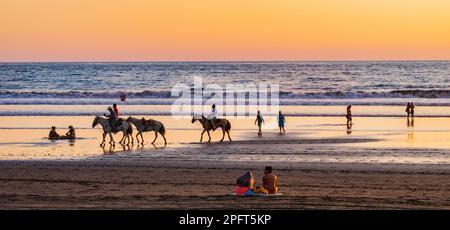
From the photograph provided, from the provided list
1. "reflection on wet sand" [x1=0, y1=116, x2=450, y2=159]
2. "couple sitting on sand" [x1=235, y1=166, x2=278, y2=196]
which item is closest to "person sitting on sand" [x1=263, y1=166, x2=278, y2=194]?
"couple sitting on sand" [x1=235, y1=166, x2=278, y2=196]

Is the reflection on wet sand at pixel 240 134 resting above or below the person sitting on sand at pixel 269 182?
above

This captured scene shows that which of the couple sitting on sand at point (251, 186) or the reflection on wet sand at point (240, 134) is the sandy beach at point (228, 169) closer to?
the reflection on wet sand at point (240, 134)

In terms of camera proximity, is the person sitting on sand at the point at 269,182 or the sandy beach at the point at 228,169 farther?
the person sitting on sand at the point at 269,182

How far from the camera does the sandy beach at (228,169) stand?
15.5 meters

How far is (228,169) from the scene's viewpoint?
21297mm

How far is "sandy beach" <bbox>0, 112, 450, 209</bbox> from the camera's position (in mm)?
15469

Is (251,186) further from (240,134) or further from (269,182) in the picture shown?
(240,134)

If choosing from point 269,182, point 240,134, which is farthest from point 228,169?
point 240,134

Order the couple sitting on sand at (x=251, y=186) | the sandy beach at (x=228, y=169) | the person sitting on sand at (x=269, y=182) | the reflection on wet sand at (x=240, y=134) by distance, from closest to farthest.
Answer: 1. the sandy beach at (x=228, y=169)
2. the couple sitting on sand at (x=251, y=186)
3. the person sitting on sand at (x=269, y=182)
4. the reflection on wet sand at (x=240, y=134)

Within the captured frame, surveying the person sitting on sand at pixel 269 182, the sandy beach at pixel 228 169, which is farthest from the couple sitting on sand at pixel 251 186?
the sandy beach at pixel 228 169

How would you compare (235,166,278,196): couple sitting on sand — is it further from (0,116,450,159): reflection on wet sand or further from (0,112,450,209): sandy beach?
(0,116,450,159): reflection on wet sand
